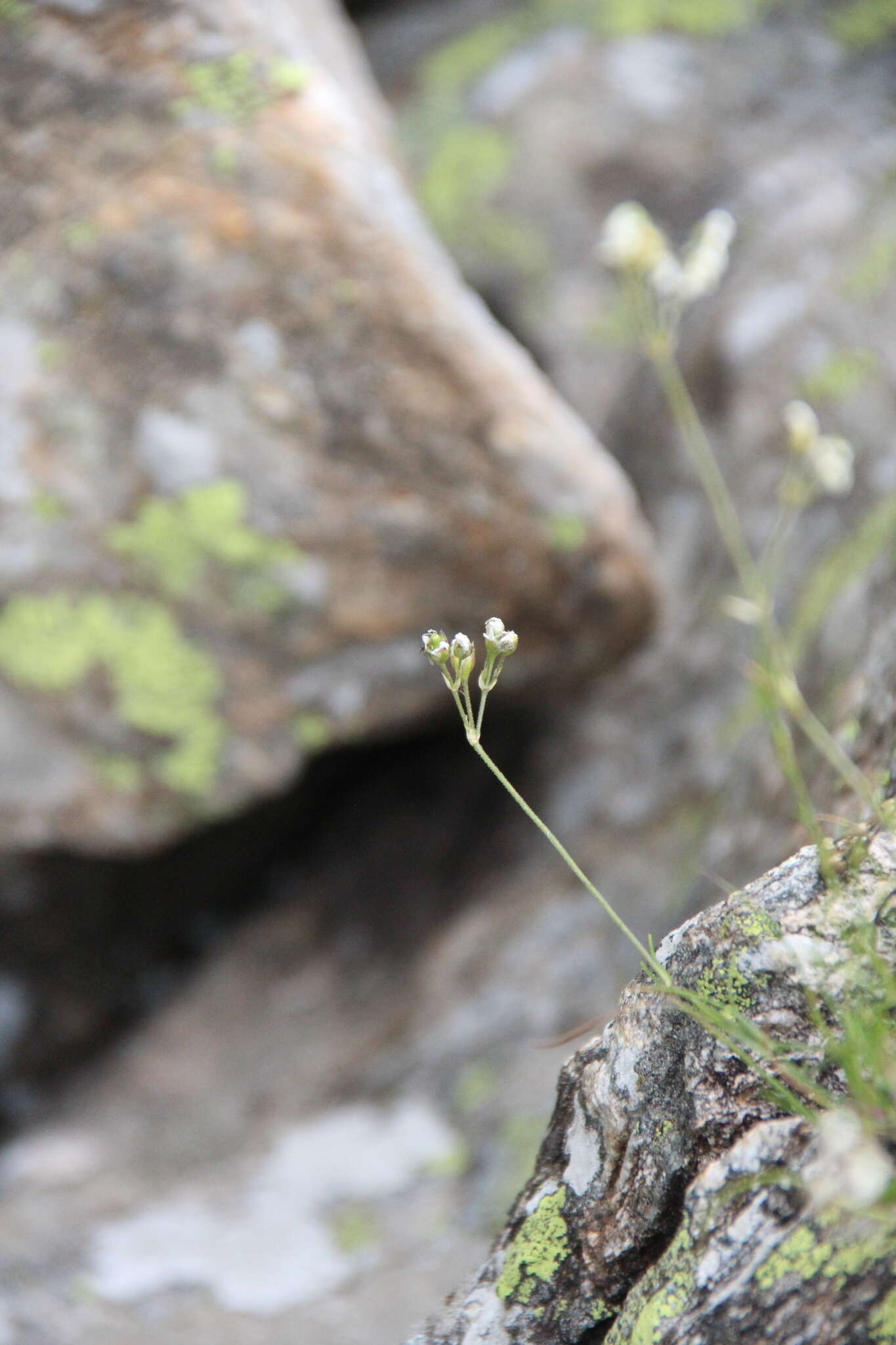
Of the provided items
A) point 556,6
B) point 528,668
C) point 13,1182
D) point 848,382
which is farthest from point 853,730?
point 556,6

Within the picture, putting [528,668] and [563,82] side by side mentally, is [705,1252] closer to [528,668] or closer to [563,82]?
[528,668]

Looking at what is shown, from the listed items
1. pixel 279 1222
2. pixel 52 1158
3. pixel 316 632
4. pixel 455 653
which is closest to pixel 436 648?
pixel 455 653

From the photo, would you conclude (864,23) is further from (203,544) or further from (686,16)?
(203,544)

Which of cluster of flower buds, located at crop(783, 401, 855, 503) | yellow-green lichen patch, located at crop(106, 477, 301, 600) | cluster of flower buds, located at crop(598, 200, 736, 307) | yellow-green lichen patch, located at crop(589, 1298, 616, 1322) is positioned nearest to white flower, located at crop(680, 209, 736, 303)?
cluster of flower buds, located at crop(598, 200, 736, 307)

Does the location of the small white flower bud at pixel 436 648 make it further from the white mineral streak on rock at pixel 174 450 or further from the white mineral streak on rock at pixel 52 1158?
the white mineral streak on rock at pixel 52 1158

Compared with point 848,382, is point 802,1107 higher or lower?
lower

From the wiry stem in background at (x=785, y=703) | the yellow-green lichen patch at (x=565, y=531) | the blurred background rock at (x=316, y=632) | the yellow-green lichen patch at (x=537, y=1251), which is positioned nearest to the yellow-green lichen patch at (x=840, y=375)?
the blurred background rock at (x=316, y=632)
